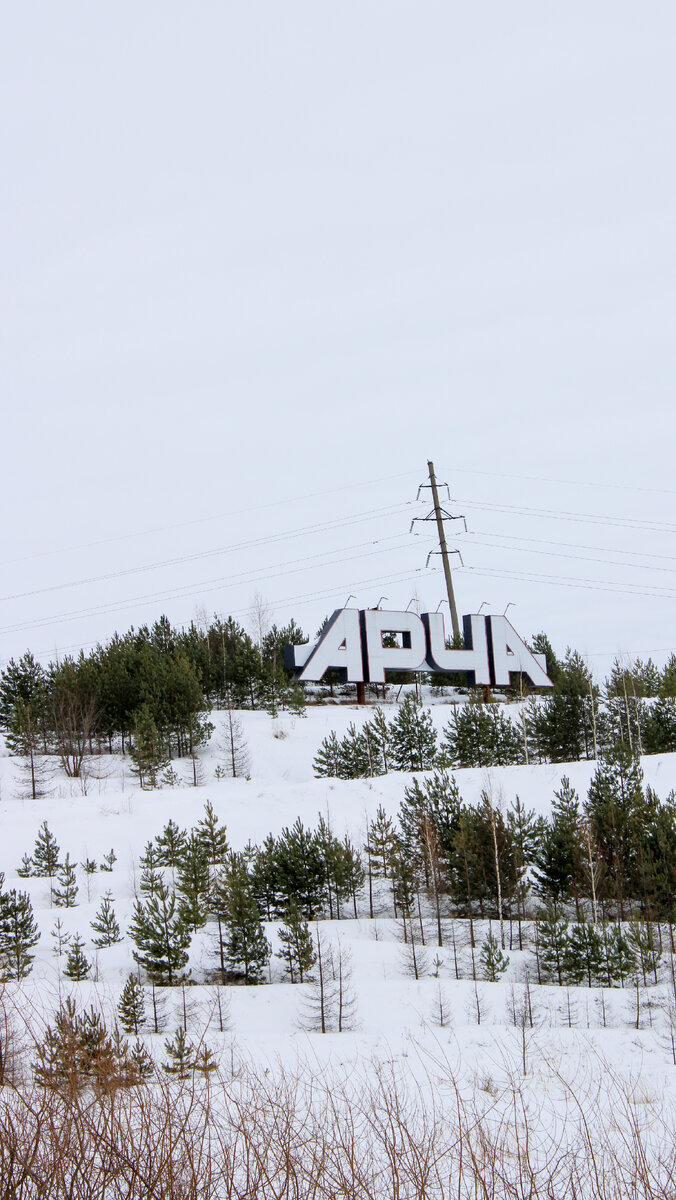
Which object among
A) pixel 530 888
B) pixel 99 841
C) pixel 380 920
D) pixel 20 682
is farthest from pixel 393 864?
pixel 20 682

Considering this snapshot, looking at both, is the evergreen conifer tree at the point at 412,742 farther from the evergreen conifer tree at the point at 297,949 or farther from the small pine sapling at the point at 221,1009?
the small pine sapling at the point at 221,1009

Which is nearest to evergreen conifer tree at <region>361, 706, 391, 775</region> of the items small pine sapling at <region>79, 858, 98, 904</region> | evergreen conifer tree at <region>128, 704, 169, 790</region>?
evergreen conifer tree at <region>128, 704, 169, 790</region>

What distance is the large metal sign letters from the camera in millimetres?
60125

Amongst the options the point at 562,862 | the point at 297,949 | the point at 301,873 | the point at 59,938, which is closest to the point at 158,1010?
the point at 297,949

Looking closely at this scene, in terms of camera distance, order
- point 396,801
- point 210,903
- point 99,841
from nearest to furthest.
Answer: point 210,903 → point 99,841 → point 396,801

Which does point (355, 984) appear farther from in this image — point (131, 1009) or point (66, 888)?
point (66, 888)

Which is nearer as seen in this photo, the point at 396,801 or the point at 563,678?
the point at 396,801

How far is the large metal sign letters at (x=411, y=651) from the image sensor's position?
60125mm

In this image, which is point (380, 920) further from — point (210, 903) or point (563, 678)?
point (563, 678)

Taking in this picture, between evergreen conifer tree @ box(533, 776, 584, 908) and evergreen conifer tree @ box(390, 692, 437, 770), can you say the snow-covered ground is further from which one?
evergreen conifer tree @ box(390, 692, 437, 770)

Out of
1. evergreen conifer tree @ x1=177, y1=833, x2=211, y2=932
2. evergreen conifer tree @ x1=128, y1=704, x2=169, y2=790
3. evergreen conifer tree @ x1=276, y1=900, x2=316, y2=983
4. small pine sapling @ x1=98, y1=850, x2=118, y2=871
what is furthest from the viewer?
evergreen conifer tree @ x1=128, y1=704, x2=169, y2=790

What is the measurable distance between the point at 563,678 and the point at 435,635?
8.21 metres

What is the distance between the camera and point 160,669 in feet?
196

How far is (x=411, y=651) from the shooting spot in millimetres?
61875
